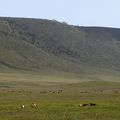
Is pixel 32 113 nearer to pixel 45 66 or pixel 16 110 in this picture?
pixel 16 110

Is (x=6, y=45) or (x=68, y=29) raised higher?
(x=68, y=29)

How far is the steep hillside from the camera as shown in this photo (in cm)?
13975

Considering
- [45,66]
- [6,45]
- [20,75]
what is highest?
[6,45]

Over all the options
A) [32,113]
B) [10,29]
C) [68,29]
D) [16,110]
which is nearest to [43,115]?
[32,113]

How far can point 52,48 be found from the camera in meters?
164

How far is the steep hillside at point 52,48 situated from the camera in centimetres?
13975

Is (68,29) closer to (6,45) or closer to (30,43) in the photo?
(30,43)

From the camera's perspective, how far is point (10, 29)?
6718 inches

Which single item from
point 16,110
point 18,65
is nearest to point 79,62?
point 18,65

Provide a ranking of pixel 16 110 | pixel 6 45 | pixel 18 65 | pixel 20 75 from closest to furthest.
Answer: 1. pixel 16 110
2. pixel 20 75
3. pixel 18 65
4. pixel 6 45

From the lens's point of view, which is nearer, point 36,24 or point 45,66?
point 45,66

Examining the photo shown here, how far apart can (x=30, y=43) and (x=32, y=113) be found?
12934cm

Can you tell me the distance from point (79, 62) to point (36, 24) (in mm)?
41351

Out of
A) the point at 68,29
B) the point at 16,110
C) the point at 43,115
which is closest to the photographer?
the point at 43,115
